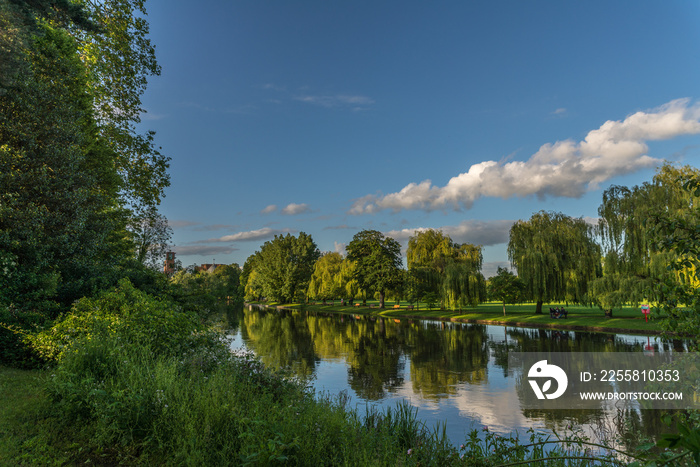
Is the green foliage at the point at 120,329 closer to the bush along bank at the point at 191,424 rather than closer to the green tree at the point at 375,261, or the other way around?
the bush along bank at the point at 191,424

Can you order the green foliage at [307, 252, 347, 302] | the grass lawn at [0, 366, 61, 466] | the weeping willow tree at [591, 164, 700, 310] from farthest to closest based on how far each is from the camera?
the green foliage at [307, 252, 347, 302]
the weeping willow tree at [591, 164, 700, 310]
the grass lawn at [0, 366, 61, 466]

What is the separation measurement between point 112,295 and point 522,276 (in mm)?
32960

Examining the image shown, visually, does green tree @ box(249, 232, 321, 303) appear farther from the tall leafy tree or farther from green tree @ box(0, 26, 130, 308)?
the tall leafy tree

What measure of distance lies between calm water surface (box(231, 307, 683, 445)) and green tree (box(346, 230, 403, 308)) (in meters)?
20.6

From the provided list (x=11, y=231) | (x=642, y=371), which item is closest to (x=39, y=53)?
(x=11, y=231)

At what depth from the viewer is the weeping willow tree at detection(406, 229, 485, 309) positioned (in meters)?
40.8

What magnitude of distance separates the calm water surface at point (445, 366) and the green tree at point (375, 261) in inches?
810

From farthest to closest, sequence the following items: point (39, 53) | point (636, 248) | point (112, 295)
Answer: point (636, 248)
point (39, 53)
point (112, 295)

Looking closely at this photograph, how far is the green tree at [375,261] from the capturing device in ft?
178

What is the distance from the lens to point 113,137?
20.0 m

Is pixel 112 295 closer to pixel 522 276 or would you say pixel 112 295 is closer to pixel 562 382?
pixel 562 382

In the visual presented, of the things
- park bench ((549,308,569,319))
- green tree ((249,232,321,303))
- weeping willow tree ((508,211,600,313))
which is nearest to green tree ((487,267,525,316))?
weeping willow tree ((508,211,600,313))

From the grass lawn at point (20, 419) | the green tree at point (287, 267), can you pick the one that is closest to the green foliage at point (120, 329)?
the grass lawn at point (20, 419)

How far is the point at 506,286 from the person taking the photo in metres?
35.7
